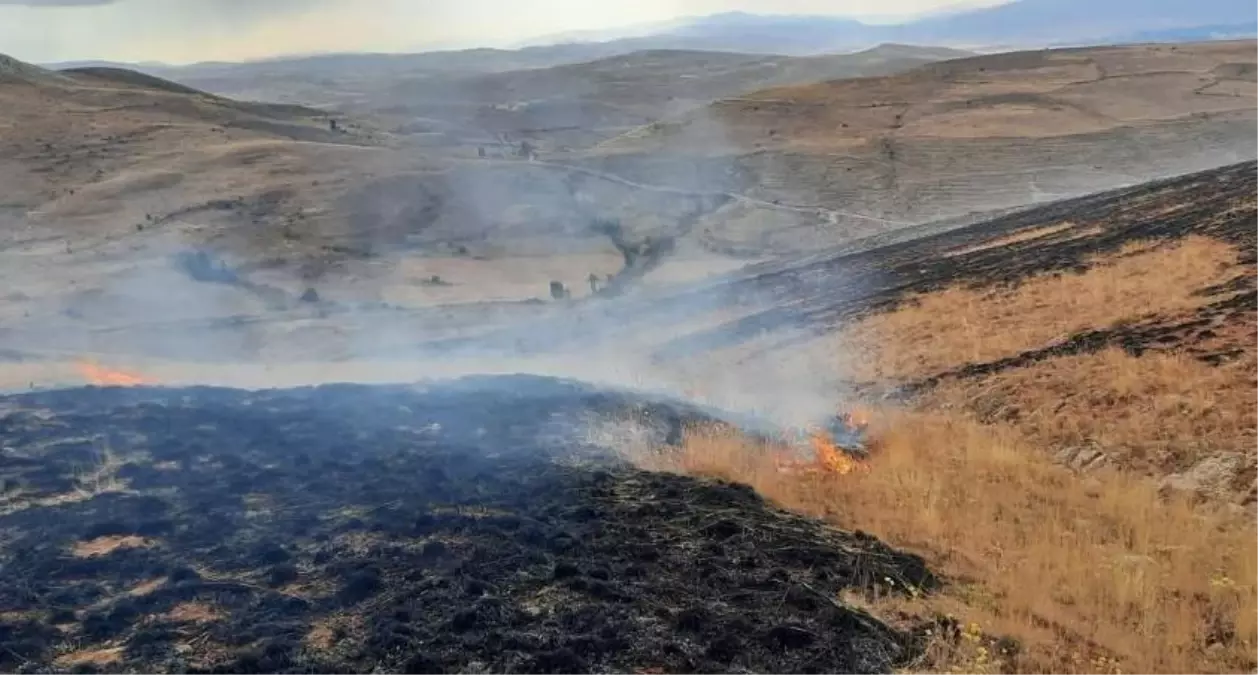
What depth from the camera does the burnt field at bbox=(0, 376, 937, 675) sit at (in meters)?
7.32

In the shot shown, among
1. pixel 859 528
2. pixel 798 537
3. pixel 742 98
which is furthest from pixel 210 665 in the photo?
pixel 742 98

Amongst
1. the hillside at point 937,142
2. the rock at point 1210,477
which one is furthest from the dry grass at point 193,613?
the hillside at point 937,142

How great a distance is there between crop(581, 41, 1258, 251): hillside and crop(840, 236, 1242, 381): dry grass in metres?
24.7

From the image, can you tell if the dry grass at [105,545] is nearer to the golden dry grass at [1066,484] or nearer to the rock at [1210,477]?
the golden dry grass at [1066,484]

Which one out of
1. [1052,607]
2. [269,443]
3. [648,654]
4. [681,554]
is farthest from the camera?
[269,443]

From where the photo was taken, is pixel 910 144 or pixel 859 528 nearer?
pixel 859 528

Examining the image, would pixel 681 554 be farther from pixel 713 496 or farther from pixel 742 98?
pixel 742 98

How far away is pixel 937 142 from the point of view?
59812 millimetres

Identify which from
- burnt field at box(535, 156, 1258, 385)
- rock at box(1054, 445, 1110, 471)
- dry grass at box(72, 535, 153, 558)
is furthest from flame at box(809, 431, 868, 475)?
dry grass at box(72, 535, 153, 558)

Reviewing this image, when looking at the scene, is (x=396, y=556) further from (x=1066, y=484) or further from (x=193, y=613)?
(x=1066, y=484)

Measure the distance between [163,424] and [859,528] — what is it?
342 inches

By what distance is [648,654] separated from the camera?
7129 mm

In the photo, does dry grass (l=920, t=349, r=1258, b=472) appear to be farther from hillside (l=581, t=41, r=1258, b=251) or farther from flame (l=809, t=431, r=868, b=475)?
hillside (l=581, t=41, r=1258, b=251)

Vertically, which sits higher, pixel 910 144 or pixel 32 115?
pixel 32 115
